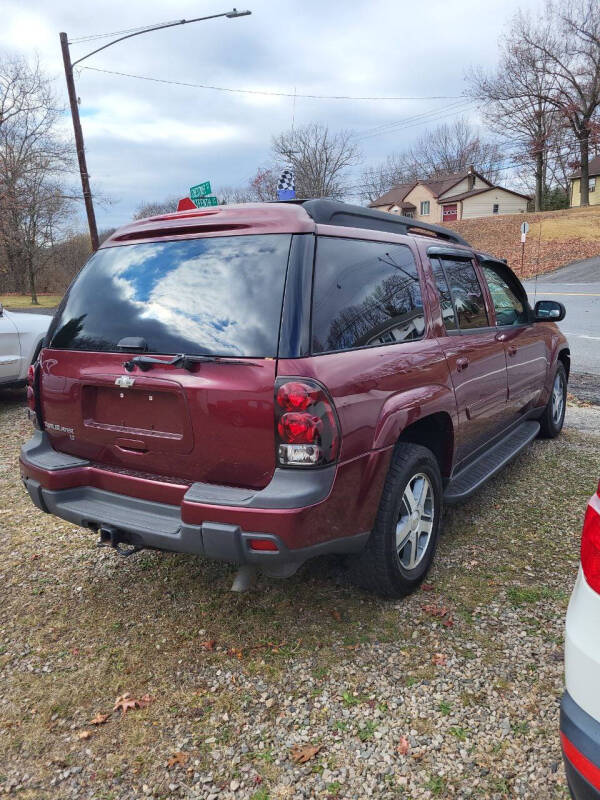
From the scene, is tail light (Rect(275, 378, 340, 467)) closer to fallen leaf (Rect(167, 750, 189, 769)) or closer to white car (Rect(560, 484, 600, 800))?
white car (Rect(560, 484, 600, 800))

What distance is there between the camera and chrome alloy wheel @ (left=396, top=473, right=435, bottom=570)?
9.88 ft

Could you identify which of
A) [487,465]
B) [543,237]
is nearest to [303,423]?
[487,465]

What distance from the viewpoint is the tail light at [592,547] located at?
1567 millimetres

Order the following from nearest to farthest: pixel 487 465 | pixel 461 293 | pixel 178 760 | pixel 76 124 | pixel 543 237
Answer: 1. pixel 178 760
2. pixel 461 293
3. pixel 487 465
4. pixel 76 124
5. pixel 543 237

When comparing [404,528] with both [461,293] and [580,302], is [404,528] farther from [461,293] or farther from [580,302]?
[580,302]

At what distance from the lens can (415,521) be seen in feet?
10.2

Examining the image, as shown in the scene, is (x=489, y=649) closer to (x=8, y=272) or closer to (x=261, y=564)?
(x=261, y=564)

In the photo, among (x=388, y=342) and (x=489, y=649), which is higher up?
(x=388, y=342)

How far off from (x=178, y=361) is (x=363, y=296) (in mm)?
937

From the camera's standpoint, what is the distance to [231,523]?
7.77 ft

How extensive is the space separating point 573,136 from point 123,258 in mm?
55968

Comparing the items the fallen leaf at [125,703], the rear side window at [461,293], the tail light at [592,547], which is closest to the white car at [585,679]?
A: the tail light at [592,547]

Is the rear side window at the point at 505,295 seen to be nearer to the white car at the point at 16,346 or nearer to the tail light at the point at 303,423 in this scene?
the tail light at the point at 303,423

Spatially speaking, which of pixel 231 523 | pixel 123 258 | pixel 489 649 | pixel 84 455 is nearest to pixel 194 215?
pixel 123 258
